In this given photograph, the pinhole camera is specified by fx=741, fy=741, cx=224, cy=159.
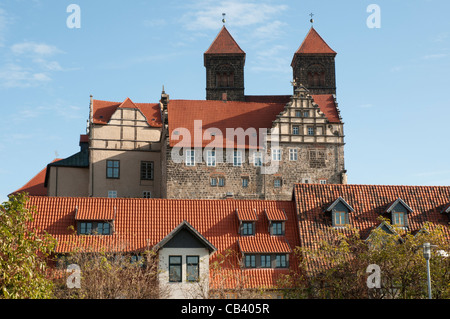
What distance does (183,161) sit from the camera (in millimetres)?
54875

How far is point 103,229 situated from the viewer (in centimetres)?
3591

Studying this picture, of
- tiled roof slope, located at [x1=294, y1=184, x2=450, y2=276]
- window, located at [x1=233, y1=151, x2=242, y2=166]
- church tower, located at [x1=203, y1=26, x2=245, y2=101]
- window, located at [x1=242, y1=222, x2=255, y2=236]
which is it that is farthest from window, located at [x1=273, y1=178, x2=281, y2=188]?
church tower, located at [x1=203, y1=26, x2=245, y2=101]

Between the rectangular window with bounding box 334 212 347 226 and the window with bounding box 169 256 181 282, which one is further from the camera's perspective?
the rectangular window with bounding box 334 212 347 226

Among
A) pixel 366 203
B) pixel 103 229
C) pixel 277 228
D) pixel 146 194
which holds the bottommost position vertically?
pixel 103 229

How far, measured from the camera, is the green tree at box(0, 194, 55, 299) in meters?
21.0

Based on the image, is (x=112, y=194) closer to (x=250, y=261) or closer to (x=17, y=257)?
(x=250, y=261)

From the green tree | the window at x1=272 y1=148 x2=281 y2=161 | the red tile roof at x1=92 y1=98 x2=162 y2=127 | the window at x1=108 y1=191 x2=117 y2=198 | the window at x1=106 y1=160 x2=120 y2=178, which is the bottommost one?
the green tree

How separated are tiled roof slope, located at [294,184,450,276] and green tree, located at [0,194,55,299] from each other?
56.4 feet

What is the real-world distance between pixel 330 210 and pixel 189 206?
23.7 ft

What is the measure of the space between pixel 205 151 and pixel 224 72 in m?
22.2

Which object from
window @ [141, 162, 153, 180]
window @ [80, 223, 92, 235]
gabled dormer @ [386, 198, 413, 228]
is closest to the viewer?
window @ [80, 223, 92, 235]

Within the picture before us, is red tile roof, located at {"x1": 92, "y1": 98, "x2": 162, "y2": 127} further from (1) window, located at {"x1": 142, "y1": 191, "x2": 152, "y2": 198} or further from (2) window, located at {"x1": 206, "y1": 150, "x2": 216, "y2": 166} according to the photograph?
(2) window, located at {"x1": 206, "y1": 150, "x2": 216, "y2": 166}

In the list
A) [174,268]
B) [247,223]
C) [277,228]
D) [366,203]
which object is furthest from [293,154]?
[174,268]
